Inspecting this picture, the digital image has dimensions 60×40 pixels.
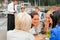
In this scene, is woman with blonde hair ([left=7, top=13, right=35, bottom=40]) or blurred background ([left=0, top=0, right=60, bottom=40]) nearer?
woman with blonde hair ([left=7, top=13, right=35, bottom=40])

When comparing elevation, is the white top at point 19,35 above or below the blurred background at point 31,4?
below

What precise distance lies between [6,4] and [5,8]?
0.12 metres

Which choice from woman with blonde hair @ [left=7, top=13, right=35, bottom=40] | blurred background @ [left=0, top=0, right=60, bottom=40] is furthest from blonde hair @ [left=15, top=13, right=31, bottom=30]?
blurred background @ [left=0, top=0, right=60, bottom=40]

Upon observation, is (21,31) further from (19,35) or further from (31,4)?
(31,4)

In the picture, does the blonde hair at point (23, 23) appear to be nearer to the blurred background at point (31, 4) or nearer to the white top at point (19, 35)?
the white top at point (19, 35)

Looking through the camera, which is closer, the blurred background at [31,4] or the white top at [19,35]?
the white top at [19,35]

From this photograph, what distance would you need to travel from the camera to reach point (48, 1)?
4820 mm

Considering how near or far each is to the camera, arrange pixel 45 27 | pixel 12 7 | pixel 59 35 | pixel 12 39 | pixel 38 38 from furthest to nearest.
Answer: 1. pixel 12 7
2. pixel 45 27
3. pixel 38 38
4. pixel 12 39
5. pixel 59 35

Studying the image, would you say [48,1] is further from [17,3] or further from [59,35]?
[59,35]

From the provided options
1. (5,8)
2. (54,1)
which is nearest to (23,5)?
(5,8)

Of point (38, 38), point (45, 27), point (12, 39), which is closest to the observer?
point (12, 39)

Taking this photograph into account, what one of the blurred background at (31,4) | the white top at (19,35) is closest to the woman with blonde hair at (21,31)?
the white top at (19,35)

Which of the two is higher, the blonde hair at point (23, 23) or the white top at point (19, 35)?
the blonde hair at point (23, 23)

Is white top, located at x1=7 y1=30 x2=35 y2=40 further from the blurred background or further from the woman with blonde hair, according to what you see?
the blurred background
